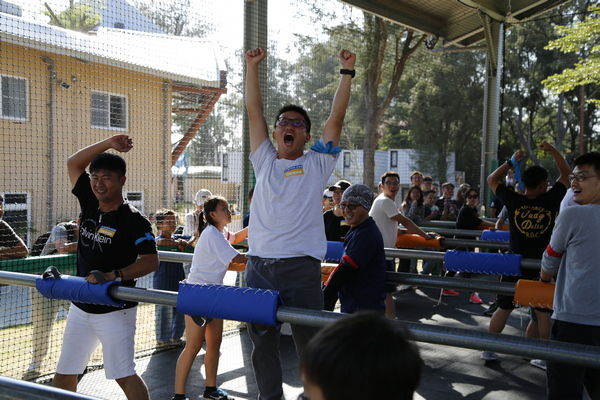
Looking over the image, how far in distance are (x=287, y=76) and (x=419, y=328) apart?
19.5ft

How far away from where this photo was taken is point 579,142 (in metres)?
32.2

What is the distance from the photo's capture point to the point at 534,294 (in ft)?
10.3

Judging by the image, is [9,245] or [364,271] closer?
[364,271]

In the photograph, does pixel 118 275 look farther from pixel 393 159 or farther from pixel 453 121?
pixel 453 121

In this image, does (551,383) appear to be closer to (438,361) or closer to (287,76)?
(438,361)

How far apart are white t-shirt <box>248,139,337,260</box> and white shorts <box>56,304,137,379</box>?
86 centimetres

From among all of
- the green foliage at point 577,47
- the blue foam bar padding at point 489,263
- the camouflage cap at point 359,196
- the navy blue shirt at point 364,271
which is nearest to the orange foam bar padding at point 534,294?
the blue foam bar padding at point 489,263

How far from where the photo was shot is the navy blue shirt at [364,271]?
3721 millimetres

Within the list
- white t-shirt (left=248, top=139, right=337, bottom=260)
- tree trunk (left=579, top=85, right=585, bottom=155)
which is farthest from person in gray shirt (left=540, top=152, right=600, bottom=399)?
tree trunk (left=579, top=85, right=585, bottom=155)

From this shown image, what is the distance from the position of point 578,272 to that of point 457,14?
7288mm

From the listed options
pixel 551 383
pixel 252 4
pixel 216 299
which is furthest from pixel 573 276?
pixel 252 4

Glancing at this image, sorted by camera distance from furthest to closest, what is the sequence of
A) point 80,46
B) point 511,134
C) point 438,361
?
point 511,134 < point 80,46 < point 438,361

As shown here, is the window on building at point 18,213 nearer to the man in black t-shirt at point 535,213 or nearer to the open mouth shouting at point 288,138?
the open mouth shouting at point 288,138

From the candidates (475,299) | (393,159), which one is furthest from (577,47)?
(393,159)
